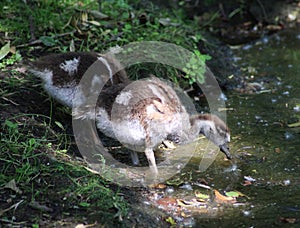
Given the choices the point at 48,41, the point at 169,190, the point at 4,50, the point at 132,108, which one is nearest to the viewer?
the point at 169,190

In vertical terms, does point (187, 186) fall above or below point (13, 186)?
below

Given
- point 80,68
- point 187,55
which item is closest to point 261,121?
point 187,55

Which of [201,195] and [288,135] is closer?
[201,195]

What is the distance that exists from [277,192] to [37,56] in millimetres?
3041

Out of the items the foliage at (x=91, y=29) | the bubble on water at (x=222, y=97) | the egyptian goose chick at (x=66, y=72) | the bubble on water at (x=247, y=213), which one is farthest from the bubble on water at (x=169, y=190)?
the bubble on water at (x=222, y=97)

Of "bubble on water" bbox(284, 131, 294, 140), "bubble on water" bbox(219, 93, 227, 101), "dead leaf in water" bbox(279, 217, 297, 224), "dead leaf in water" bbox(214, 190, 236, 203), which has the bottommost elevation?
"bubble on water" bbox(219, 93, 227, 101)

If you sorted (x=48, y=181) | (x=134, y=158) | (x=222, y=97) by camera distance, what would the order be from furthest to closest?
(x=222, y=97) → (x=134, y=158) → (x=48, y=181)

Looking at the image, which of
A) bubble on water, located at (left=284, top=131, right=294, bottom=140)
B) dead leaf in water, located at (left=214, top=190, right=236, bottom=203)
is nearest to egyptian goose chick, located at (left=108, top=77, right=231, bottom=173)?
dead leaf in water, located at (left=214, top=190, right=236, bottom=203)

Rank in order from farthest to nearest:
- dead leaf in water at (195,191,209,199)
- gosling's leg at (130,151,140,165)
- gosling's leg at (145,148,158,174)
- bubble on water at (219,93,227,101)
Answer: bubble on water at (219,93,227,101), gosling's leg at (130,151,140,165), gosling's leg at (145,148,158,174), dead leaf in water at (195,191,209,199)

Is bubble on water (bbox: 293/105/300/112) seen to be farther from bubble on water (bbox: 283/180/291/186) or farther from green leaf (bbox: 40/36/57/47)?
green leaf (bbox: 40/36/57/47)

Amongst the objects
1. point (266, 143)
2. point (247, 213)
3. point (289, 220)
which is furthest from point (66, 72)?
point (289, 220)

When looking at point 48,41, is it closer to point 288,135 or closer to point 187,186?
point 187,186

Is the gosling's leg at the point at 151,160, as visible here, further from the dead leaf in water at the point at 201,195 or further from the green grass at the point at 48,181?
the green grass at the point at 48,181

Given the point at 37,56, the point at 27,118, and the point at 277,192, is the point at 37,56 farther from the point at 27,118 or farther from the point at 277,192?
the point at 277,192
